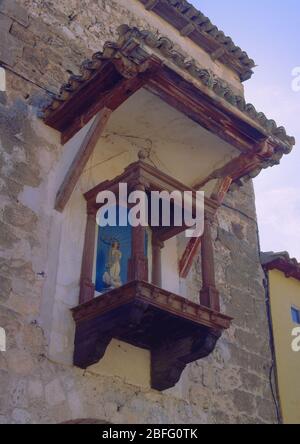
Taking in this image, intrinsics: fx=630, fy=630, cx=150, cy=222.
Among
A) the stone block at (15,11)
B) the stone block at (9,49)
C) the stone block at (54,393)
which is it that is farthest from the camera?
the stone block at (15,11)

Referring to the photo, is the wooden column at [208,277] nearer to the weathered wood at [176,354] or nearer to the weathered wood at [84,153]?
the weathered wood at [176,354]

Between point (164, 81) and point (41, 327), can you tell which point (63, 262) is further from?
→ point (164, 81)

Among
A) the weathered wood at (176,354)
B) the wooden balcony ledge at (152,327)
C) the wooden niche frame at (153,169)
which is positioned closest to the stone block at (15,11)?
the wooden niche frame at (153,169)

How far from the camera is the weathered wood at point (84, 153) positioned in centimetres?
425

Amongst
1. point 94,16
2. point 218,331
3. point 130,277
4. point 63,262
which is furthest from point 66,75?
point 218,331

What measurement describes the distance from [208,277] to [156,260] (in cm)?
54

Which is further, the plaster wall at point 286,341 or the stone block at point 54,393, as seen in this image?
the plaster wall at point 286,341

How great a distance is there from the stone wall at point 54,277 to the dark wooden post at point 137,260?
1.87ft

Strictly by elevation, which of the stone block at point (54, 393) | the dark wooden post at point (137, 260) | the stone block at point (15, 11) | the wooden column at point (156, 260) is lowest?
the stone block at point (54, 393)

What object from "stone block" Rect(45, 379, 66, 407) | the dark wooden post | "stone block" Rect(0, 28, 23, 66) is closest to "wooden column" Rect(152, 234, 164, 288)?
the dark wooden post

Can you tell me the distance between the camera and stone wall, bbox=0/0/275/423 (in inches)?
149

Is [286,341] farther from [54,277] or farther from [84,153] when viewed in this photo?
[84,153]

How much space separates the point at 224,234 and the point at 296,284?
44.6 inches

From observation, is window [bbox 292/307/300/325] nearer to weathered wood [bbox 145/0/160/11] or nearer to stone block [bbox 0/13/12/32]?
weathered wood [bbox 145/0/160/11]
